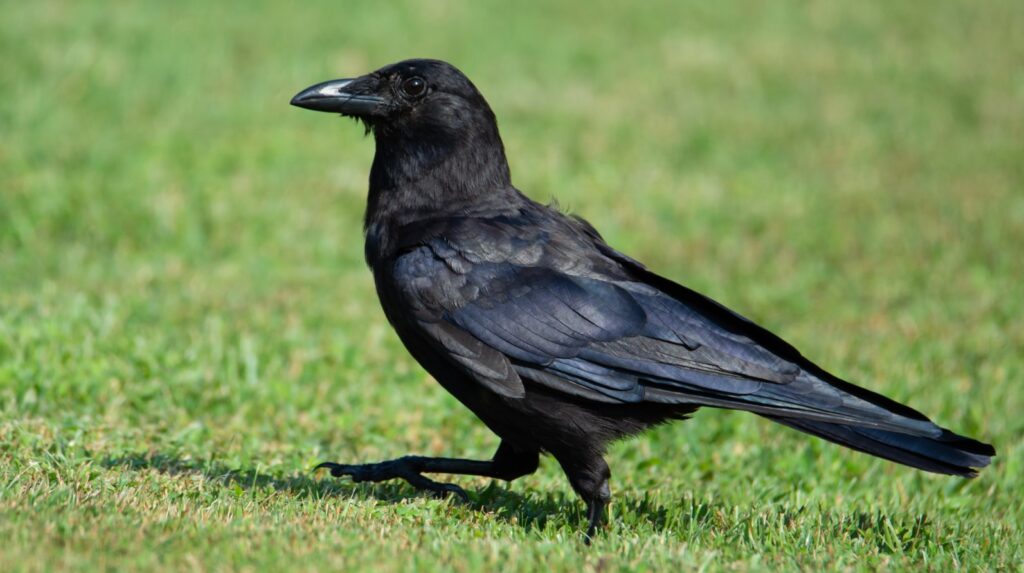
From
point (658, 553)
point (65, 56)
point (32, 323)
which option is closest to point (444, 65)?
point (658, 553)

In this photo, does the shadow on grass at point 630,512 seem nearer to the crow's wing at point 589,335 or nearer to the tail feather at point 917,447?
the tail feather at point 917,447

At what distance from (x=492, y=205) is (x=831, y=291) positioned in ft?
17.6

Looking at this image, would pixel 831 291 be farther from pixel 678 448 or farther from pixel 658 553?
pixel 658 553

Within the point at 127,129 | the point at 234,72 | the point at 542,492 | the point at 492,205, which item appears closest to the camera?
the point at 492,205

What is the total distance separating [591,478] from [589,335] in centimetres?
55

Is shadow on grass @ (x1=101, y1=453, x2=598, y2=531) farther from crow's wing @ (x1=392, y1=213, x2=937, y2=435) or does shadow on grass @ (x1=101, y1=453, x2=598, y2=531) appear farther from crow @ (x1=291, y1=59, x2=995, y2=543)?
crow's wing @ (x1=392, y1=213, x2=937, y2=435)

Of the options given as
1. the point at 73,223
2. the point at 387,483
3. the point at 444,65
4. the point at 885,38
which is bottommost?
the point at 387,483

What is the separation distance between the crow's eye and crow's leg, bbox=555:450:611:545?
5.56 feet

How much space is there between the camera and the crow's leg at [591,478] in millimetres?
4832

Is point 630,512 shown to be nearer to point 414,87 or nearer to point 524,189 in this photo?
point 414,87

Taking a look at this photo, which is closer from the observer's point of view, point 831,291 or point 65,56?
point 831,291

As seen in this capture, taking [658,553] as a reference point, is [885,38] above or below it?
above

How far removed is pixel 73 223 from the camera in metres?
9.44

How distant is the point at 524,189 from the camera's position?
1127 cm
